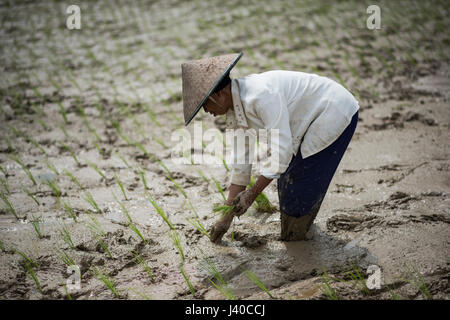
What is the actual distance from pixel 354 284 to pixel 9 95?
404 cm

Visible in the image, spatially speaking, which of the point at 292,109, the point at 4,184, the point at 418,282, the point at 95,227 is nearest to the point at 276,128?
the point at 292,109

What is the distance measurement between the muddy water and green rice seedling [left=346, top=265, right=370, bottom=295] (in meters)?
0.02

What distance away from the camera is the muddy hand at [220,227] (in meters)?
2.24

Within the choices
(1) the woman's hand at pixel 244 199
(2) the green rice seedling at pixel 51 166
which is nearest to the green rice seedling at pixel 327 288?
(1) the woman's hand at pixel 244 199

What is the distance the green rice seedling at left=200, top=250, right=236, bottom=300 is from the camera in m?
1.98

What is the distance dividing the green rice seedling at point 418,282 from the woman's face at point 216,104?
1.19 metres

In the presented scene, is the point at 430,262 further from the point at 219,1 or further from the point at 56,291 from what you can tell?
the point at 219,1

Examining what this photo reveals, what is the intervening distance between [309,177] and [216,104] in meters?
0.63

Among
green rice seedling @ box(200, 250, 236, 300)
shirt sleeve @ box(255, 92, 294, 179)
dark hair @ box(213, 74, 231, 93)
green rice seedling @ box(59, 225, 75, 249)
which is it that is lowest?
green rice seedling @ box(200, 250, 236, 300)

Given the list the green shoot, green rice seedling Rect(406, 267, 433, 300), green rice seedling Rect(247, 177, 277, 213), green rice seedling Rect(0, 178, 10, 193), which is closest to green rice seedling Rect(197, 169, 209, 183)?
green rice seedling Rect(247, 177, 277, 213)

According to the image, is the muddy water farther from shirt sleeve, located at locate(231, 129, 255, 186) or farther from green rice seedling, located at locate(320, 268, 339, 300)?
shirt sleeve, located at locate(231, 129, 255, 186)

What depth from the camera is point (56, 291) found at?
6.84ft

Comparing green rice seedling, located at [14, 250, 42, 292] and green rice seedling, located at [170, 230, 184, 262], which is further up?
green rice seedling, located at [14, 250, 42, 292]

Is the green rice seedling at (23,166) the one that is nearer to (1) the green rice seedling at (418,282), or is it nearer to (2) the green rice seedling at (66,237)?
(2) the green rice seedling at (66,237)
